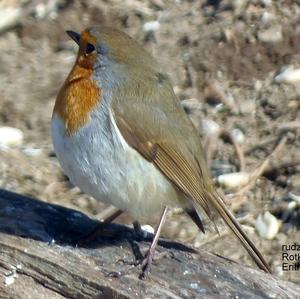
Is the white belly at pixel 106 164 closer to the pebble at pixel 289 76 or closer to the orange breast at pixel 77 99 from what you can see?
the orange breast at pixel 77 99

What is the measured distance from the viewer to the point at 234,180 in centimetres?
553

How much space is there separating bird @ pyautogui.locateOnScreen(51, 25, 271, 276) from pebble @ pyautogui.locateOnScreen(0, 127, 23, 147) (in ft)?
5.21

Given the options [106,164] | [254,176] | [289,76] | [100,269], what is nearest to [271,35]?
[289,76]

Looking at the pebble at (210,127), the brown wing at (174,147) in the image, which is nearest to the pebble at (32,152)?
the pebble at (210,127)

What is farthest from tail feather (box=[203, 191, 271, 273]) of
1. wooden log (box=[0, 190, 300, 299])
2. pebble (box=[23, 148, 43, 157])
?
pebble (box=[23, 148, 43, 157])

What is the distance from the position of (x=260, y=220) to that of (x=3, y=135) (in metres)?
1.48

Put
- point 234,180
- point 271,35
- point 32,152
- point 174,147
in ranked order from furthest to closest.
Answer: point 271,35, point 32,152, point 234,180, point 174,147

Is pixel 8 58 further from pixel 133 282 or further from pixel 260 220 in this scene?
pixel 133 282

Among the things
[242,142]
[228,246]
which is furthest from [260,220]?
[242,142]

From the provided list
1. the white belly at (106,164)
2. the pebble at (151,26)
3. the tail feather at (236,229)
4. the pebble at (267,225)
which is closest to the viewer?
the white belly at (106,164)

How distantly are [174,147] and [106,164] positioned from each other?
1.17ft

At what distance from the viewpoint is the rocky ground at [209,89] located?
17.8 feet

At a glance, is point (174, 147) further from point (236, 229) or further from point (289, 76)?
point (289, 76)

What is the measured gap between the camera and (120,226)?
4.57 m
